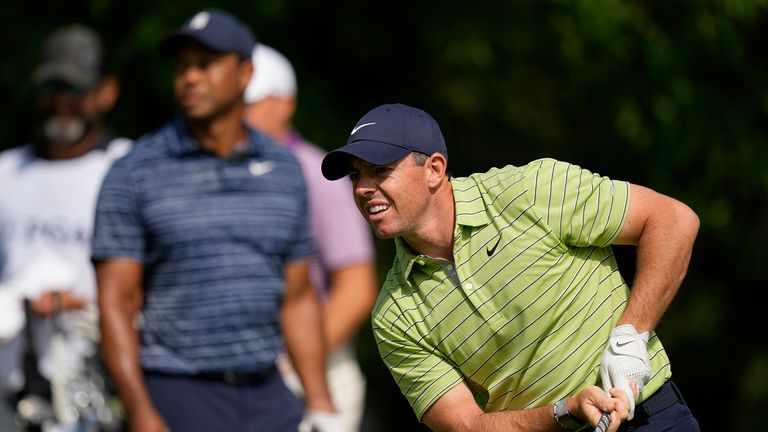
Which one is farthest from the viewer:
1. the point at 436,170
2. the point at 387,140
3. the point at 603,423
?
the point at 436,170

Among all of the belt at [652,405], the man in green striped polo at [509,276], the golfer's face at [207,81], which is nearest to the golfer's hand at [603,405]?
the man in green striped polo at [509,276]

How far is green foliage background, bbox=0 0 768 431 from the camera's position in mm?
9117

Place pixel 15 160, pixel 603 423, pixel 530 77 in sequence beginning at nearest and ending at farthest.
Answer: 1. pixel 603 423
2. pixel 15 160
3. pixel 530 77

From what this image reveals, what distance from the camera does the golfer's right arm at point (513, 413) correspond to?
13.2 ft

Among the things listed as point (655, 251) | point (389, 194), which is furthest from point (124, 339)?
point (655, 251)

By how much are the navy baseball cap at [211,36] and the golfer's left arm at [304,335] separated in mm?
925

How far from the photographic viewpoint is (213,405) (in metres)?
5.89

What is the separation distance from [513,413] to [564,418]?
0.72ft

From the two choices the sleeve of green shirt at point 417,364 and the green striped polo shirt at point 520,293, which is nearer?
the green striped polo shirt at point 520,293

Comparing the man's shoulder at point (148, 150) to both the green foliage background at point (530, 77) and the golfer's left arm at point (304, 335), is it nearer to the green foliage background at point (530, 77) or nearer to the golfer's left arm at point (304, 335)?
the golfer's left arm at point (304, 335)

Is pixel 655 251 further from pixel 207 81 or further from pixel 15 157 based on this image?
pixel 15 157

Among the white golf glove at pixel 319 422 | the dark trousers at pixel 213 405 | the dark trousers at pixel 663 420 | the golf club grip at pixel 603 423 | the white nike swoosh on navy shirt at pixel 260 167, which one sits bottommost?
the white golf glove at pixel 319 422

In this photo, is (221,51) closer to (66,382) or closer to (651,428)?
(66,382)

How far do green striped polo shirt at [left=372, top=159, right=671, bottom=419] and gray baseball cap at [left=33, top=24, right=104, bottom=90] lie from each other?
10.7ft
